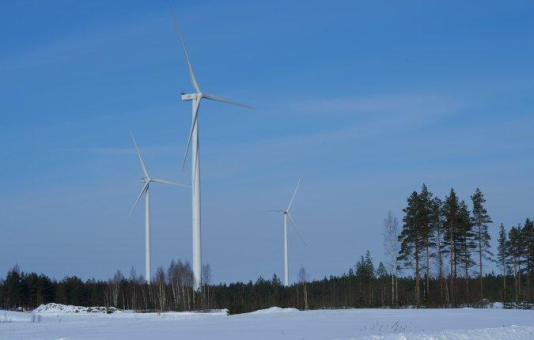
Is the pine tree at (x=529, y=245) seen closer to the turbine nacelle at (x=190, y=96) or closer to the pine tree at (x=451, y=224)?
the pine tree at (x=451, y=224)

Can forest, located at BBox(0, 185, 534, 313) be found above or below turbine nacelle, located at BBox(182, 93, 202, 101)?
below

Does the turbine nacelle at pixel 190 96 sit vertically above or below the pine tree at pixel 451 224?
above

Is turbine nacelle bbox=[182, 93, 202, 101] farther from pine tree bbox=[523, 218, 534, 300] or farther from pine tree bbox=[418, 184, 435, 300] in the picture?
pine tree bbox=[523, 218, 534, 300]

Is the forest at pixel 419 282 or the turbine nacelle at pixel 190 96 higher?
the turbine nacelle at pixel 190 96

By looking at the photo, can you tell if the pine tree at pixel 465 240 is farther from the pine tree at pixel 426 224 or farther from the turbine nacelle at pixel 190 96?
the turbine nacelle at pixel 190 96

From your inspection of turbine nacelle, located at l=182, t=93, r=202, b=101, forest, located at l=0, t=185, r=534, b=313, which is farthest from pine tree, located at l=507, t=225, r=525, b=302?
turbine nacelle, located at l=182, t=93, r=202, b=101

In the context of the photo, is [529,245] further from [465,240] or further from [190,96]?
[190,96]

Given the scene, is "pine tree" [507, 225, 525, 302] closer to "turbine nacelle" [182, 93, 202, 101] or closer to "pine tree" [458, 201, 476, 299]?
"pine tree" [458, 201, 476, 299]

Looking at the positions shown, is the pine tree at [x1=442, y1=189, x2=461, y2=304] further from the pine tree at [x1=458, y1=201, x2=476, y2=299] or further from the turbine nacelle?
the turbine nacelle

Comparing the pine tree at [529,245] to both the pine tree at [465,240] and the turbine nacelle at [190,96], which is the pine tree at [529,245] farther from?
the turbine nacelle at [190,96]

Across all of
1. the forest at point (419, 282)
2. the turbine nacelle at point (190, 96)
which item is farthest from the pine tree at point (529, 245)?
the turbine nacelle at point (190, 96)

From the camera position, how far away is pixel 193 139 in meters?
72.1

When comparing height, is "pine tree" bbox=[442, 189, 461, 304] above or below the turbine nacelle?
below

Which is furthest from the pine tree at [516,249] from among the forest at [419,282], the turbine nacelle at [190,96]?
the turbine nacelle at [190,96]
